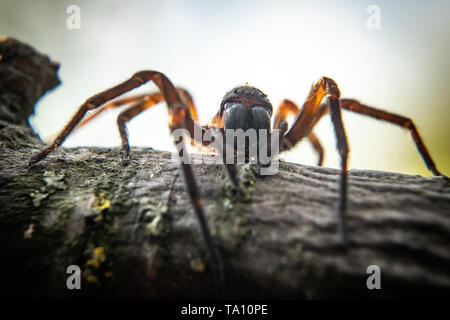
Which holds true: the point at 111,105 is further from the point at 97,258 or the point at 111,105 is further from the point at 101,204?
the point at 97,258

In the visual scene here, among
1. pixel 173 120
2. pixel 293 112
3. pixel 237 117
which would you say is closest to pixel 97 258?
pixel 173 120

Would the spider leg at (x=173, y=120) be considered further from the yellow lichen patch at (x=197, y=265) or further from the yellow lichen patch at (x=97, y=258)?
the yellow lichen patch at (x=97, y=258)

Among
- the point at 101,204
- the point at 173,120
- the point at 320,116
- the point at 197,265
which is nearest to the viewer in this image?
the point at 197,265

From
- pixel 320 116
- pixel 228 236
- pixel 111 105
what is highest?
pixel 111 105

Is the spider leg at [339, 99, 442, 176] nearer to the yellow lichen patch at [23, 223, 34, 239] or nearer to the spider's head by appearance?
the spider's head

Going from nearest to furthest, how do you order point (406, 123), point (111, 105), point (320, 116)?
point (406, 123), point (320, 116), point (111, 105)
